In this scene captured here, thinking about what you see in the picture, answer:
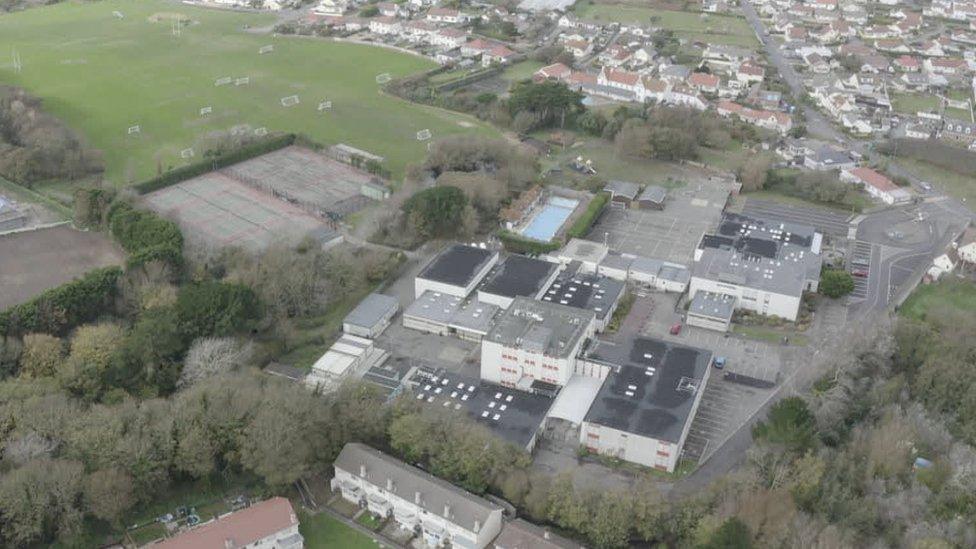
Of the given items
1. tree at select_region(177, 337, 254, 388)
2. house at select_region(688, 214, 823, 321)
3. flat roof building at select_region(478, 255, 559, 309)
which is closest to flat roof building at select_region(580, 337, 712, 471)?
flat roof building at select_region(478, 255, 559, 309)

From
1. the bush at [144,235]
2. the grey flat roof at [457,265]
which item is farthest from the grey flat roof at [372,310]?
the bush at [144,235]

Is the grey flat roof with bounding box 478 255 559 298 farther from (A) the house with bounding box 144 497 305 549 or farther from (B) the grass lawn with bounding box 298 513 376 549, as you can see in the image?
(A) the house with bounding box 144 497 305 549

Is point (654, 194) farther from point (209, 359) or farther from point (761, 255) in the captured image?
point (209, 359)

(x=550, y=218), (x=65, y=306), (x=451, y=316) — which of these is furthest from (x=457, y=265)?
(x=65, y=306)

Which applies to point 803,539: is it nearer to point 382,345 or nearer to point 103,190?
point 382,345

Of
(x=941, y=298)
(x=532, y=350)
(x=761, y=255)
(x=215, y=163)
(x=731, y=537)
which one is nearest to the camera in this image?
(x=731, y=537)

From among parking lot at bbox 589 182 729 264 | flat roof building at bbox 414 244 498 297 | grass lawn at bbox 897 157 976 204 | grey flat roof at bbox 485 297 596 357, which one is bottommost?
grass lawn at bbox 897 157 976 204
